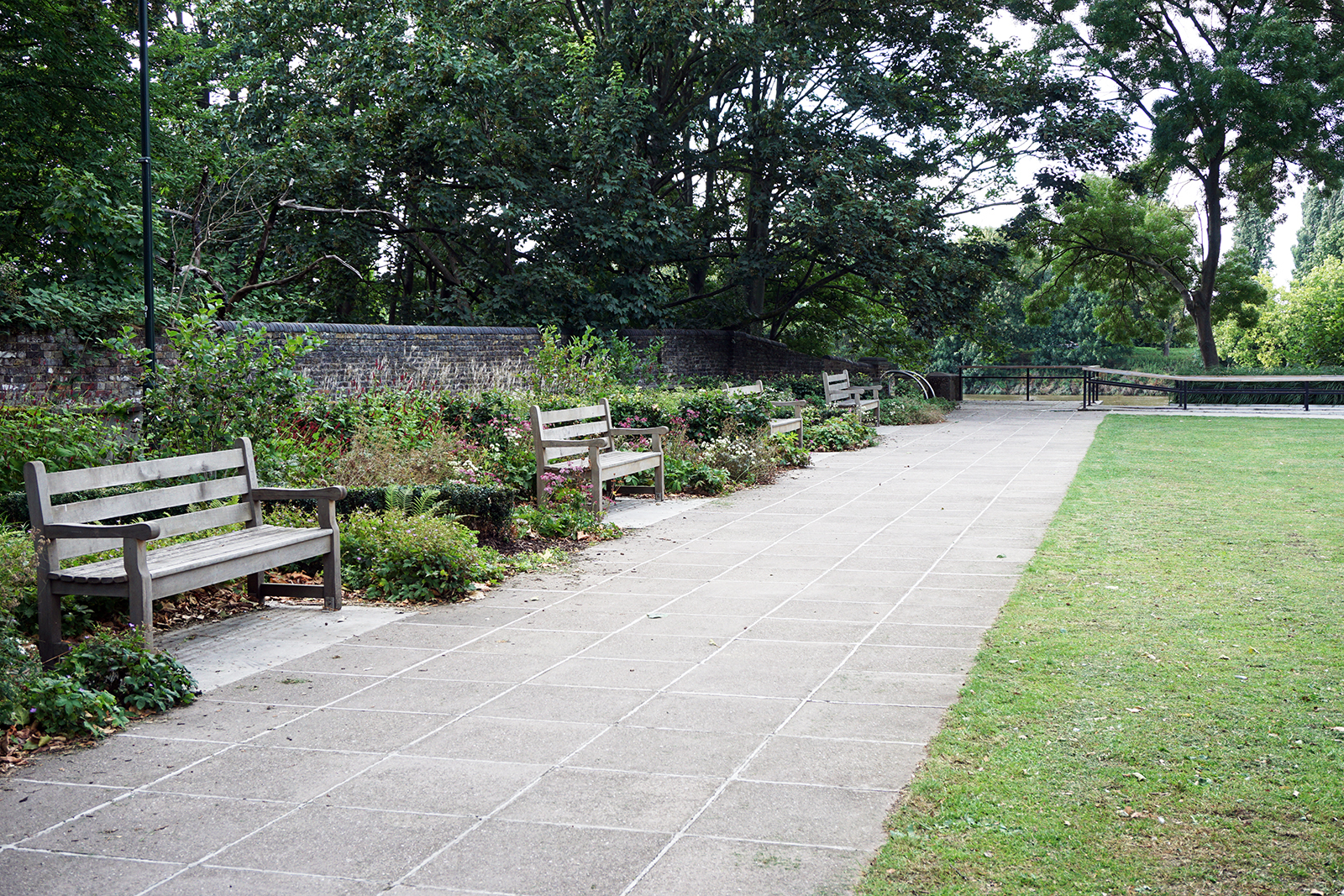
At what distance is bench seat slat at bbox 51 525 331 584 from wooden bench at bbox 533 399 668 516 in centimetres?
288

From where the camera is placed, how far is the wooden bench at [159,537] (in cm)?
481

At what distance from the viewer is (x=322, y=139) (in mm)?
19078

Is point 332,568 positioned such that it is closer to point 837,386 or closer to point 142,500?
point 142,500

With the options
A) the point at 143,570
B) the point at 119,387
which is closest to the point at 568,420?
the point at 119,387

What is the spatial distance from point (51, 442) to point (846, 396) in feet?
45.6

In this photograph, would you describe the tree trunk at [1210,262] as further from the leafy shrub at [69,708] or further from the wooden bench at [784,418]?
the leafy shrub at [69,708]

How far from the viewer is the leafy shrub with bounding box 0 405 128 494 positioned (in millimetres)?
6898

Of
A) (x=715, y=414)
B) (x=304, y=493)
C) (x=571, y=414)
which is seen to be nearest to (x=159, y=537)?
(x=304, y=493)

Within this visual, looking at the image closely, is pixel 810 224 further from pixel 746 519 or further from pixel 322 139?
pixel 746 519

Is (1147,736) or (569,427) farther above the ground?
(569,427)

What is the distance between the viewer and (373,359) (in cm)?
1338

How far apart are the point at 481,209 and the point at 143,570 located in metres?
17.0

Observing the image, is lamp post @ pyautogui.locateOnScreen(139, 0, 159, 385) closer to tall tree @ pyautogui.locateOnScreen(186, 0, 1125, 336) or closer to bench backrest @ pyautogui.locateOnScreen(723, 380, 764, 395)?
bench backrest @ pyautogui.locateOnScreen(723, 380, 764, 395)

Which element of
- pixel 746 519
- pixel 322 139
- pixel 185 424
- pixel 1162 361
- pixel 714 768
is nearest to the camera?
pixel 714 768
